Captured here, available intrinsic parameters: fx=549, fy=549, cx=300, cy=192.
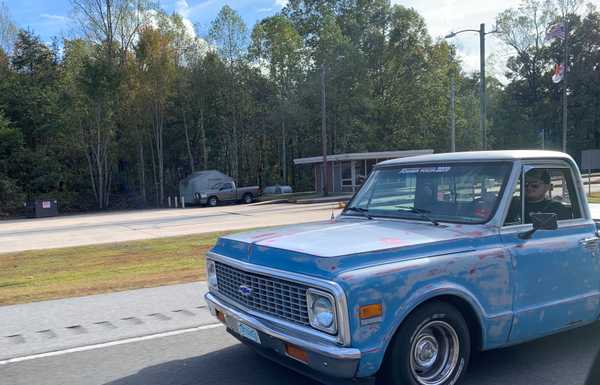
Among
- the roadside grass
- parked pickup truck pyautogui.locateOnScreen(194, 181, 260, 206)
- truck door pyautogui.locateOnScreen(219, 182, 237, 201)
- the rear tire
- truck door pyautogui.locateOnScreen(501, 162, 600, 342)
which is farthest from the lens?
truck door pyautogui.locateOnScreen(219, 182, 237, 201)

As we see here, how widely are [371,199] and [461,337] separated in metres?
1.75

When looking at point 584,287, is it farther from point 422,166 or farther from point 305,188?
point 305,188

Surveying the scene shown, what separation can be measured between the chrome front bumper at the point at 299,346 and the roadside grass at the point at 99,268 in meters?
4.74

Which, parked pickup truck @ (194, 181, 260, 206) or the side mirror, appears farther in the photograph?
parked pickup truck @ (194, 181, 260, 206)

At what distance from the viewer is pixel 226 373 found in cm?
479

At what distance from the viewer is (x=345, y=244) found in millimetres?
3969

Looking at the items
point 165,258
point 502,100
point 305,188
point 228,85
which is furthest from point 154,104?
point 502,100

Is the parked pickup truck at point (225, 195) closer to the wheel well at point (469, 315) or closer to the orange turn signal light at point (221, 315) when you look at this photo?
the orange turn signal light at point (221, 315)

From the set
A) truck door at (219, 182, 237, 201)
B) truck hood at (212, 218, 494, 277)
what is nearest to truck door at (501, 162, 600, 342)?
truck hood at (212, 218, 494, 277)

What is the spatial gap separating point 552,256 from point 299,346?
2.35 m

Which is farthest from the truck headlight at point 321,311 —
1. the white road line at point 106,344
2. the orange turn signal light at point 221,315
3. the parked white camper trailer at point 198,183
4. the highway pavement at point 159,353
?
the parked white camper trailer at point 198,183

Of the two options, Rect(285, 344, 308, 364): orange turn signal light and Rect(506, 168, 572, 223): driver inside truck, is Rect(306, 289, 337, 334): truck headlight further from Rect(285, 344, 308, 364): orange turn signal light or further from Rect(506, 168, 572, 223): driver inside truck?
Rect(506, 168, 572, 223): driver inside truck

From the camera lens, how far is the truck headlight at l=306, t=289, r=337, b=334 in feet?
11.6

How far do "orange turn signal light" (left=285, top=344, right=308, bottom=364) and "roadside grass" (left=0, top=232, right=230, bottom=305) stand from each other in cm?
544
